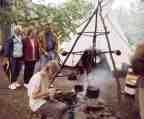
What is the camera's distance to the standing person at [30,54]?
2400 millimetres

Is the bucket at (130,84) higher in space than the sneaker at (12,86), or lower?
higher

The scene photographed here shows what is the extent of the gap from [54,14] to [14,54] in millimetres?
425

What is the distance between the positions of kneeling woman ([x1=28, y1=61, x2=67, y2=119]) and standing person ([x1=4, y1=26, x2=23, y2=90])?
0.21 meters

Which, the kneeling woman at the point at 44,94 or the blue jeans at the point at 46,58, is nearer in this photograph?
the kneeling woman at the point at 44,94

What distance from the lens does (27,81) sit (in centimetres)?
242

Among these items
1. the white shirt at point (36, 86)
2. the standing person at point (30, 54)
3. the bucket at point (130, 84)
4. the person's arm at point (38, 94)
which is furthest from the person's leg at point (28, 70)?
the bucket at point (130, 84)

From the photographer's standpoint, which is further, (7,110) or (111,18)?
(7,110)

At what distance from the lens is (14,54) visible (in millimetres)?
2438

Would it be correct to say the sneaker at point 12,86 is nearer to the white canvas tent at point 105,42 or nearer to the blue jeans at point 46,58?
the blue jeans at point 46,58

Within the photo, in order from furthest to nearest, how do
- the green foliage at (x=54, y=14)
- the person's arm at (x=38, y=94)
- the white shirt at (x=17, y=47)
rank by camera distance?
the white shirt at (x=17, y=47) < the green foliage at (x=54, y=14) < the person's arm at (x=38, y=94)

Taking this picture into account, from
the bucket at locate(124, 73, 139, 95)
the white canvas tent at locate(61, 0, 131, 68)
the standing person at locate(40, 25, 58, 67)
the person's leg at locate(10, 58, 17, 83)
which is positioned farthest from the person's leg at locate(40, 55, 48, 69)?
the bucket at locate(124, 73, 139, 95)

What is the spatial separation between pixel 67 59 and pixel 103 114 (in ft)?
1.50

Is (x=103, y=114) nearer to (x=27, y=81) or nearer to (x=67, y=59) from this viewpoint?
(x=67, y=59)

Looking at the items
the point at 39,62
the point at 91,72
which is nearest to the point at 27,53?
the point at 39,62
